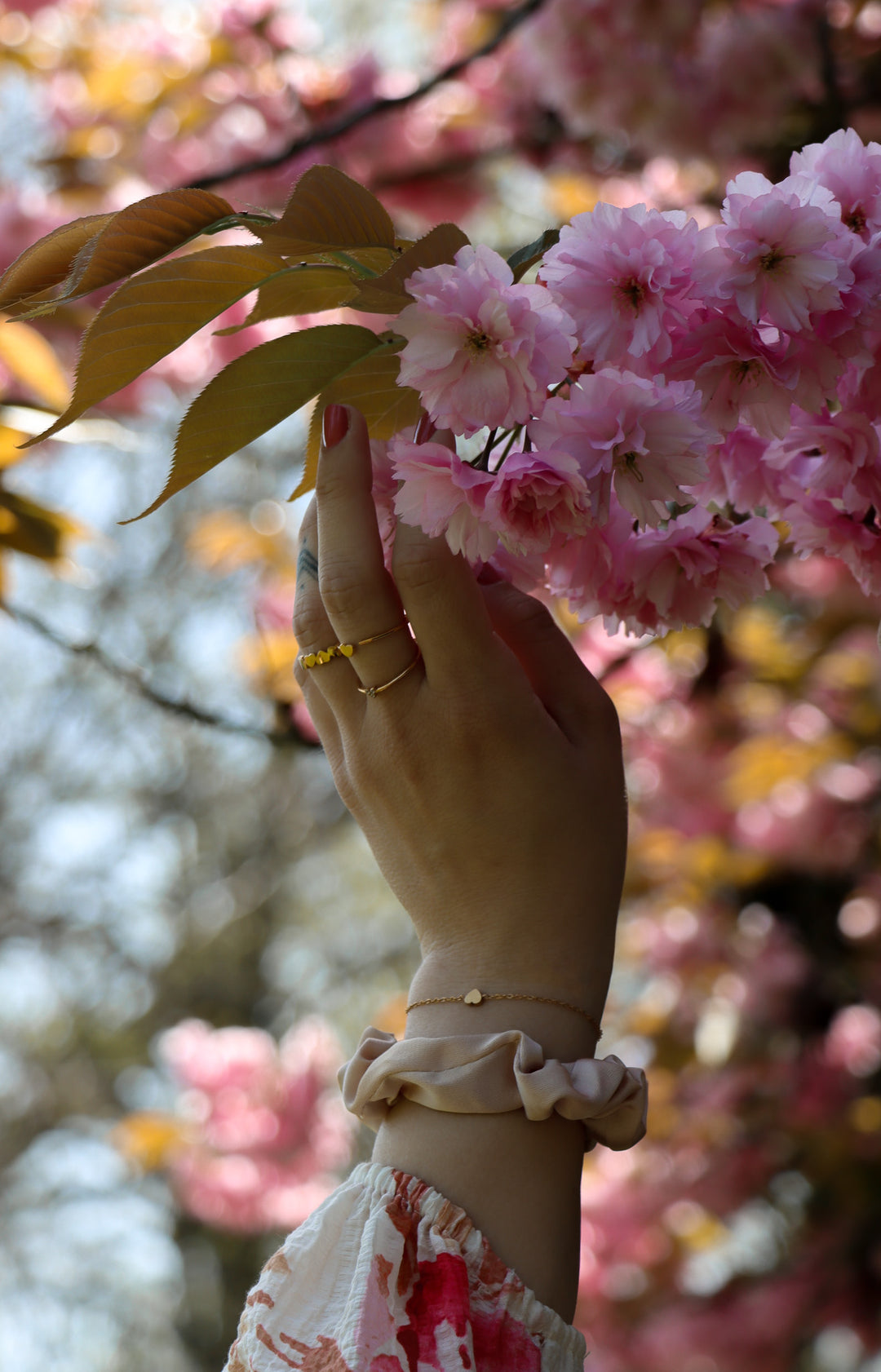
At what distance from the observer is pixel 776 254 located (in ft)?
1.63

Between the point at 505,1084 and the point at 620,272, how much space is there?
0.38m

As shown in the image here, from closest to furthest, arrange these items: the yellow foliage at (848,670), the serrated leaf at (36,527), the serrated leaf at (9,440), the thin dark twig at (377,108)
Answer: the serrated leaf at (9,440), the serrated leaf at (36,527), the thin dark twig at (377,108), the yellow foliage at (848,670)

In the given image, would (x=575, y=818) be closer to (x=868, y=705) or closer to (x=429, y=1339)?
(x=429, y=1339)

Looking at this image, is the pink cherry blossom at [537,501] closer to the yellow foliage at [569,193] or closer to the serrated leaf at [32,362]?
the serrated leaf at [32,362]

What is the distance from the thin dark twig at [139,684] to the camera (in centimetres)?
121

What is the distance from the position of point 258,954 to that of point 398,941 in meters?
1.02

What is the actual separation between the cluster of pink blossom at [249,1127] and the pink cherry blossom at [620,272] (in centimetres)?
279

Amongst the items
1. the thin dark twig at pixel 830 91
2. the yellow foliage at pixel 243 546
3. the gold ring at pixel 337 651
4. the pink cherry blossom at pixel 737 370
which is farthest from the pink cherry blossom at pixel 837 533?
the yellow foliage at pixel 243 546

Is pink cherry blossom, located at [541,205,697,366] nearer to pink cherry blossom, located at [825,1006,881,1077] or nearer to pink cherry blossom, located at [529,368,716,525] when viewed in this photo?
pink cherry blossom, located at [529,368,716,525]

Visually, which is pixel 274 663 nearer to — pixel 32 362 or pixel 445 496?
pixel 32 362

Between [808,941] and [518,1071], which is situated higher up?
[808,941]

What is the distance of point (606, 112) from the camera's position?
2146 mm

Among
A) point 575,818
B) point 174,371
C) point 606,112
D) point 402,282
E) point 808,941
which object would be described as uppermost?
point 606,112

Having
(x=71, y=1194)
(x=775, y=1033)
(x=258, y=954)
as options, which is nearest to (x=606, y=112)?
(x=775, y=1033)
